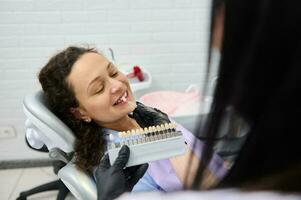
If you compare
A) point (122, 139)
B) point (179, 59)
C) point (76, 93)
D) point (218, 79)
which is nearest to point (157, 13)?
point (179, 59)

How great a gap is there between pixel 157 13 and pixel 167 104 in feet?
1.97

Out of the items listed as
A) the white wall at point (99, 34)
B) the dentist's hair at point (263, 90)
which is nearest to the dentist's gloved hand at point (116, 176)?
the dentist's hair at point (263, 90)

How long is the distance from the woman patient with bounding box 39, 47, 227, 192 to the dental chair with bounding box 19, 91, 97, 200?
0.05m

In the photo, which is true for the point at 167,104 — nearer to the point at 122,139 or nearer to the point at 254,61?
the point at 122,139

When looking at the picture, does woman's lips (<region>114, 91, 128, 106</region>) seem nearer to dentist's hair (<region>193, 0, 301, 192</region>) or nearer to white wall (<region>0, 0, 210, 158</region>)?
white wall (<region>0, 0, 210, 158</region>)

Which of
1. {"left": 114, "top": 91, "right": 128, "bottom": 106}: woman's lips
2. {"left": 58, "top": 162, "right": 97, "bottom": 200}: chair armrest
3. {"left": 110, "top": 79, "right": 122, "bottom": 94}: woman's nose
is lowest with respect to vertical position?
{"left": 58, "top": 162, "right": 97, "bottom": 200}: chair armrest

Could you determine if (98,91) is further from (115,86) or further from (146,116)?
(146,116)

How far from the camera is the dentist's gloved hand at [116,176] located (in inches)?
42.5

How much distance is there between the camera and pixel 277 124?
1.60 ft

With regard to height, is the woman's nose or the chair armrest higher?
the woman's nose

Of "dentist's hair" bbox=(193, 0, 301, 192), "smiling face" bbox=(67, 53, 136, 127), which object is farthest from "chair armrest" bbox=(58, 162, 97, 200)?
"dentist's hair" bbox=(193, 0, 301, 192)

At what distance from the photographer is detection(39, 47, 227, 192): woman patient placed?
134 centimetres

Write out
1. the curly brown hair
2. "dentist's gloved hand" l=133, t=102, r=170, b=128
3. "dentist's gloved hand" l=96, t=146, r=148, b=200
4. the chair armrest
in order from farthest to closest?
"dentist's gloved hand" l=133, t=102, r=170, b=128
the curly brown hair
the chair armrest
"dentist's gloved hand" l=96, t=146, r=148, b=200

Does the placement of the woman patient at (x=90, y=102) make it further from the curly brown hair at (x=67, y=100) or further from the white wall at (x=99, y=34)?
the white wall at (x=99, y=34)
